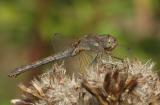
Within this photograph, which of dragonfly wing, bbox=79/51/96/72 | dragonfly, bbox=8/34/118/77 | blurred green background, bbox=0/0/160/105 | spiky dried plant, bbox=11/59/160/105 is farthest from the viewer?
blurred green background, bbox=0/0/160/105

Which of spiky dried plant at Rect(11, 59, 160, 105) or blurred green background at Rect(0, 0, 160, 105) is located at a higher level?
blurred green background at Rect(0, 0, 160, 105)

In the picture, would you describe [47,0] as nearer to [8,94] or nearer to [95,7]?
[95,7]

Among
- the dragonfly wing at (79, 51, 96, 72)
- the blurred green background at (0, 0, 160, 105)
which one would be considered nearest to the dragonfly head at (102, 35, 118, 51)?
the dragonfly wing at (79, 51, 96, 72)

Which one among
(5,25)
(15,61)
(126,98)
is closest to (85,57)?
(126,98)

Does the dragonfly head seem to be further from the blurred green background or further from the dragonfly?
the blurred green background

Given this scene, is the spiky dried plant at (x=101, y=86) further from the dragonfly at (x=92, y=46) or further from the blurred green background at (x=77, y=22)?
the blurred green background at (x=77, y=22)

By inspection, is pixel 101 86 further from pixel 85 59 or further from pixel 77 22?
pixel 77 22
